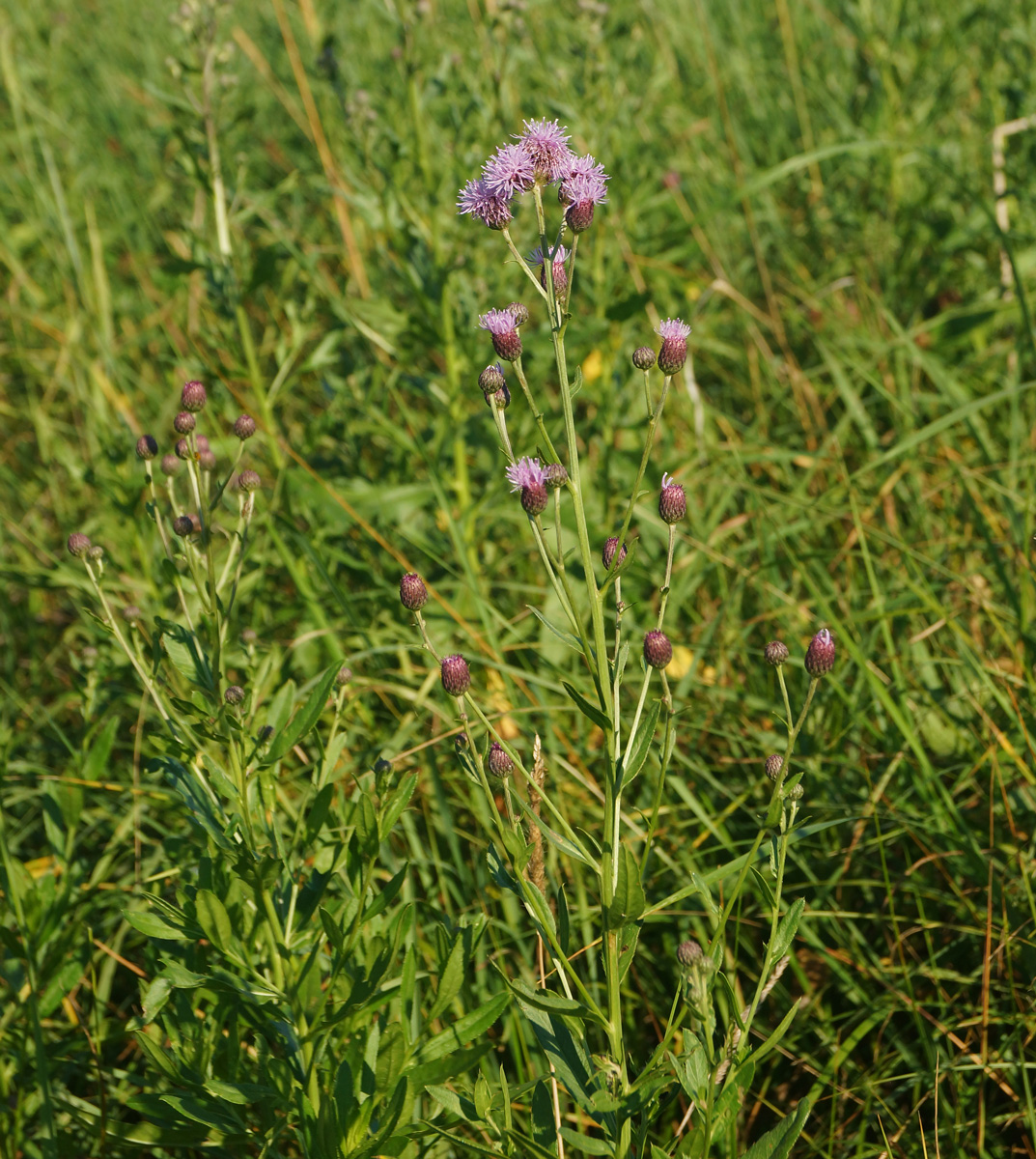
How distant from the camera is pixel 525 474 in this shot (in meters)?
1.35

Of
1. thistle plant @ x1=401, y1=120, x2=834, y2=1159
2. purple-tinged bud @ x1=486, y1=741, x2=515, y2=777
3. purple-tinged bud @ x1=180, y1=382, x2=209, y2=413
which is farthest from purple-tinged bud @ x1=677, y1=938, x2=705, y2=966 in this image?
purple-tinged bud @ x1=180, y1=382, x2=209, y2=413

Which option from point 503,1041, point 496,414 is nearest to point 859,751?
point 503,1041

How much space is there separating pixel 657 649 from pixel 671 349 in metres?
0.39

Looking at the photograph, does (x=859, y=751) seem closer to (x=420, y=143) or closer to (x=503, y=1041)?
(x=503, y=1041)

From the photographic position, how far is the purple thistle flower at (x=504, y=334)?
4.46 feet

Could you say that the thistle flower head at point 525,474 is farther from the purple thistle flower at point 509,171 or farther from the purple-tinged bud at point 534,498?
the purple thistle flower at point 509,171

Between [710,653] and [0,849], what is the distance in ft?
5.15

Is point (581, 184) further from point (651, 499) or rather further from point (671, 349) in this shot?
point (651, 499)

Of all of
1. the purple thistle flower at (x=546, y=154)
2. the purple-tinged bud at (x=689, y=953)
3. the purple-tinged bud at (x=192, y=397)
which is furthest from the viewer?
the purple-tinged bud at (x=192, y=397)

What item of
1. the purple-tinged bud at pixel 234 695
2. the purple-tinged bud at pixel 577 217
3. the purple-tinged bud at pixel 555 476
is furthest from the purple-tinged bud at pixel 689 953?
the purple-tinged bud at pixel 577 217

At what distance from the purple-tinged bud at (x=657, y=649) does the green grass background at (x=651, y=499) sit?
49 cm

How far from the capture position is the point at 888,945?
1.94m

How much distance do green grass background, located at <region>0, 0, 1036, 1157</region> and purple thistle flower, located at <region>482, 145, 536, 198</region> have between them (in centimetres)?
92

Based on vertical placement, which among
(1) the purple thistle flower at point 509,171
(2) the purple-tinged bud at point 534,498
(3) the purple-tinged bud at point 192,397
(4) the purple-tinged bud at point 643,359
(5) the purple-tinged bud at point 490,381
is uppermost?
(1) the purple thistle flower at point 509,171
